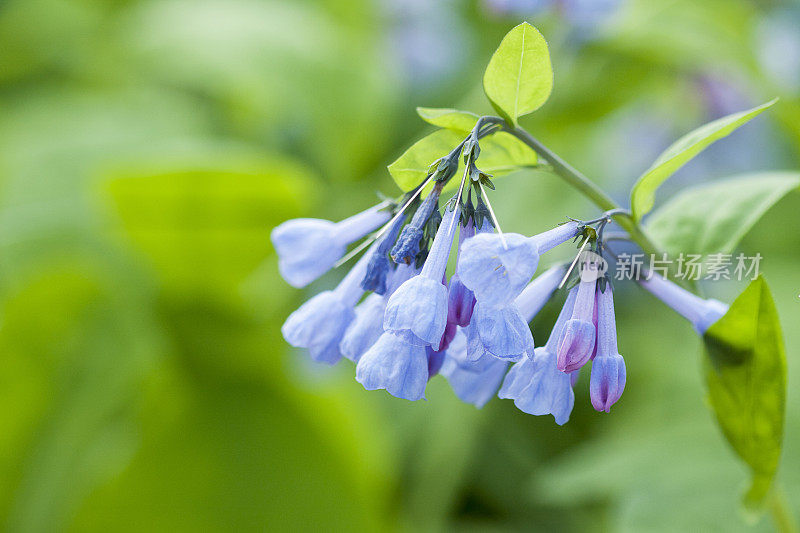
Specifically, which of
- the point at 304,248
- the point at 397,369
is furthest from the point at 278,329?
the point at 397,369

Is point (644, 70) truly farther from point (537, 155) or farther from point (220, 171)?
point (537, 155)

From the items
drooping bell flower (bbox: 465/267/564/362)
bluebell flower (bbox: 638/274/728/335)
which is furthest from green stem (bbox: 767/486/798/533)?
drooping bell flower (bbox: 465/267/564/362)

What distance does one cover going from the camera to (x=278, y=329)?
1.23m

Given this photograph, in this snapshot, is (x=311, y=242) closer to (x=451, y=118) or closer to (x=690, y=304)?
(x=451, y=118)

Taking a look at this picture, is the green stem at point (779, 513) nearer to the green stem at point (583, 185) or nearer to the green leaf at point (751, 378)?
the green leaf at point (751, 378)

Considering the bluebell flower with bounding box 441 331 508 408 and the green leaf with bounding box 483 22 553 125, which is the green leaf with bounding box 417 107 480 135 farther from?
the bluebell flower with bounding box 441 331 508 408

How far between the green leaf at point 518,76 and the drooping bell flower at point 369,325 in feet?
0.40

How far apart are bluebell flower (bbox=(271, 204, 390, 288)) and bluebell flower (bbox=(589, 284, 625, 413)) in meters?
0.16

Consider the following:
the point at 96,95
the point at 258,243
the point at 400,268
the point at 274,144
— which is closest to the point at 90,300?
the point at 258,243

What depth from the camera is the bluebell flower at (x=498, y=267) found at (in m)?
0.39

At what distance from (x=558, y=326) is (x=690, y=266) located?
0.17 meters

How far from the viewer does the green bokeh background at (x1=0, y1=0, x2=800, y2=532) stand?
108 cm

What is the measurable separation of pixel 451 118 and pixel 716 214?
9.5 inches

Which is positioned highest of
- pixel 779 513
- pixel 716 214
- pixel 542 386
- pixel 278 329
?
pixel 278 329
